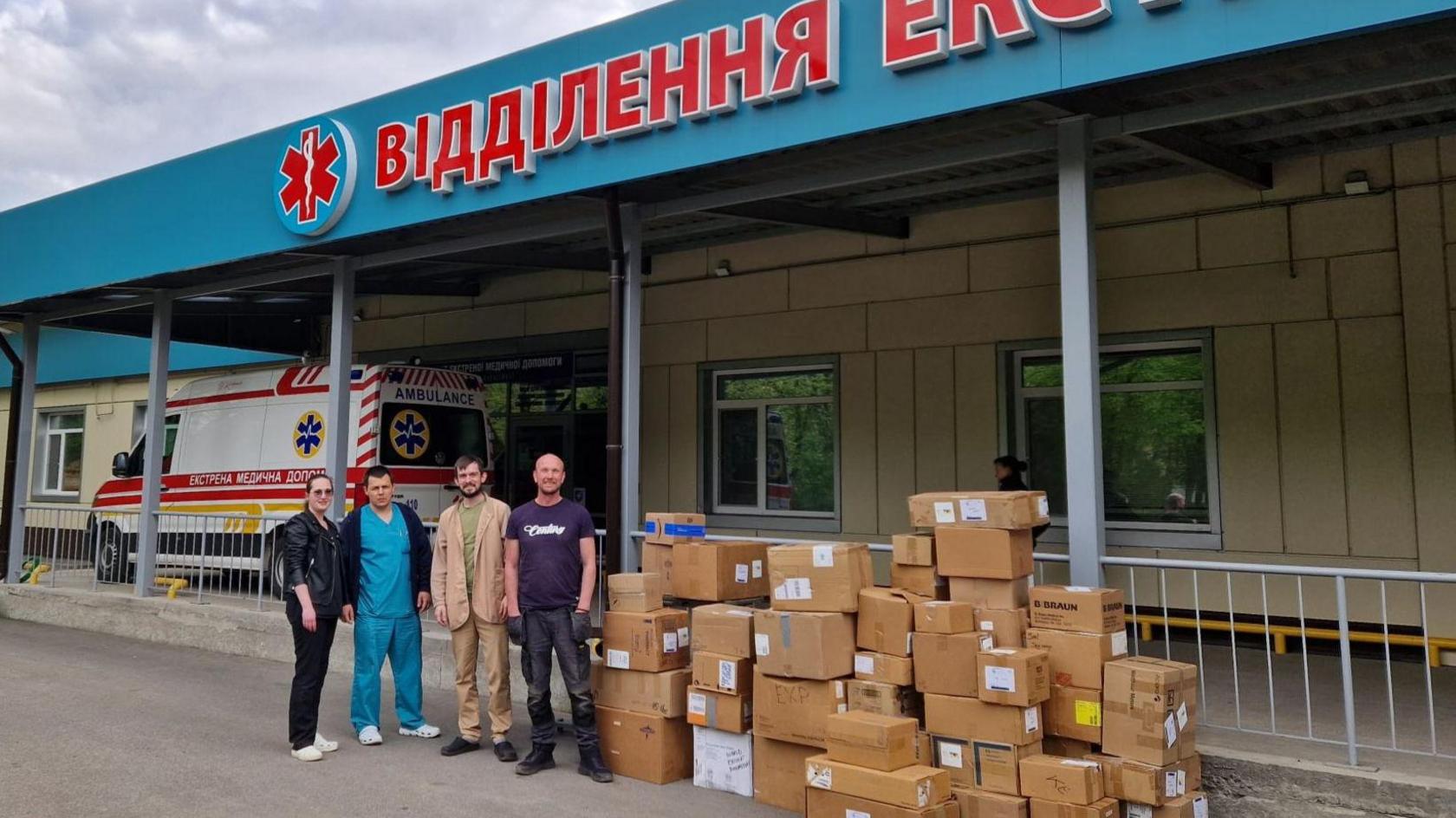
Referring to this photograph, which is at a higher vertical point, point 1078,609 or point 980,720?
point 1078,609

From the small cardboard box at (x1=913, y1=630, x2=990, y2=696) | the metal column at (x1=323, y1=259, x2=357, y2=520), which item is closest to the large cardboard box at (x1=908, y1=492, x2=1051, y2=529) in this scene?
the small cardboard box at (x1=913, y1=630, x2=990, y2=696)

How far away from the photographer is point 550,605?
586cm

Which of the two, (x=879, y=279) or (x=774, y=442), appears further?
(x=774, y=442)

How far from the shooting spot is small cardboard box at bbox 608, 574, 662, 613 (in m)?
6.00

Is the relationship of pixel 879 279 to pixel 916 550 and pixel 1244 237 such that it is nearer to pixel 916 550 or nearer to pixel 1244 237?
pixel 1244 237

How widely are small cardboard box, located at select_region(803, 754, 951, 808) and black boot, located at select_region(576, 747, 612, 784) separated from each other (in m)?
1.45

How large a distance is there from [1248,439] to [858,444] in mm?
3360

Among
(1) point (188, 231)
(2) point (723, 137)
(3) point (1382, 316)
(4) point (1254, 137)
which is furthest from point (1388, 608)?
(1) point (188, 231)

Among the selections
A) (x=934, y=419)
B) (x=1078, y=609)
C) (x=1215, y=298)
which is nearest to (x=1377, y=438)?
(x=1215, y=298)

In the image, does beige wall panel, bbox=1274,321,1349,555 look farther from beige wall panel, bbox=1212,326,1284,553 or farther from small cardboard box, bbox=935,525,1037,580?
small cardboard box, bbox=935,525,1037,580

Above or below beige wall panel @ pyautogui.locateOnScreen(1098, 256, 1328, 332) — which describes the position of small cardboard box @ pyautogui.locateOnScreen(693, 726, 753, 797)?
below

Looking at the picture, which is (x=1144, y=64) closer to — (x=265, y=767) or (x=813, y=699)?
(x=813, y=699)

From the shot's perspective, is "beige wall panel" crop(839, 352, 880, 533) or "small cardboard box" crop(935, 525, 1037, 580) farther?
"beige wall panel" crop(839, 352, 880, 533)

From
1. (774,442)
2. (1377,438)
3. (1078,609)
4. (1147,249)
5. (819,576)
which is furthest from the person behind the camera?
(774,442)
